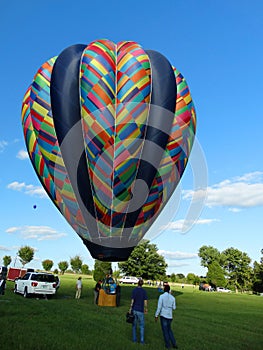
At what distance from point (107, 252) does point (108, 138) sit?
16.5 ft

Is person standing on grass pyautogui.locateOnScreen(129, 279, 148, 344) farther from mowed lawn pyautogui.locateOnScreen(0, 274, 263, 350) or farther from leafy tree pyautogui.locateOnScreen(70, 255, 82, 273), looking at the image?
leafy tree pyautogui.locateOnScreen(70, 255, 82, 273)

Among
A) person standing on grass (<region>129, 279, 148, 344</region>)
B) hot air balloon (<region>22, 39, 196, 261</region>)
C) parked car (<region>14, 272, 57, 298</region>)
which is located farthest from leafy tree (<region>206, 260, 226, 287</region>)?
person standing on grass (<region>129, 279, 148, 344</region>)

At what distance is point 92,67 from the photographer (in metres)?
16.3

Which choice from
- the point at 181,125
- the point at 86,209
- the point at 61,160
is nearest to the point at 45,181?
the point at 61,160

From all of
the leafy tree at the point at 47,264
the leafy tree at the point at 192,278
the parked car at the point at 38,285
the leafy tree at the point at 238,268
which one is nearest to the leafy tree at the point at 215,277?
the leafy tree at the point at 192,278

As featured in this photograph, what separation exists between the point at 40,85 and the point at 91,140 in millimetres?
A: 4243

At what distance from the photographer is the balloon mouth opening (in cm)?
1620

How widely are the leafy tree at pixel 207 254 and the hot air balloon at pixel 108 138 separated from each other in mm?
89130

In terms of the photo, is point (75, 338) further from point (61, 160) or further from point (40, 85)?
point (40, 85)

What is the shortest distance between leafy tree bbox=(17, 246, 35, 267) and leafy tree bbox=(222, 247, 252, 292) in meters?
49.6

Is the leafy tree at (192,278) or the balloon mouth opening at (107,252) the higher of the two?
the leafy tree at (192,278)

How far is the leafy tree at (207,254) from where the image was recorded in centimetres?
10181

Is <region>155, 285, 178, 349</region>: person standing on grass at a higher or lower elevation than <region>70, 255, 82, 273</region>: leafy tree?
lower

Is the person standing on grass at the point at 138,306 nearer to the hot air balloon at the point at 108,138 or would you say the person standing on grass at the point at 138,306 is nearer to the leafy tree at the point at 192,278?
the hot air balloon at the point at 108,138
